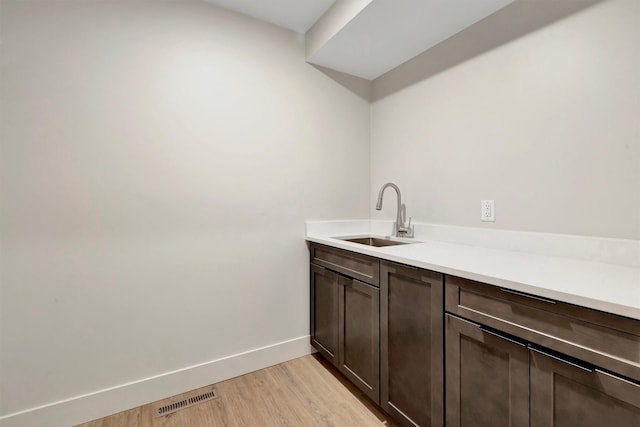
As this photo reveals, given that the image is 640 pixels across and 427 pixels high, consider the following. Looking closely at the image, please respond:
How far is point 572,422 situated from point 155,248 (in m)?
1.90

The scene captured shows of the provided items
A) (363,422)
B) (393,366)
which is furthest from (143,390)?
(393,366)

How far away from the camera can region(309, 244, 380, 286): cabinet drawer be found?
5.01 feet

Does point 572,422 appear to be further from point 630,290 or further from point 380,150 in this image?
point 380,150

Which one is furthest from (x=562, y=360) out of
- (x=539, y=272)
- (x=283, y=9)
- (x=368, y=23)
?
(x=283, y=9)

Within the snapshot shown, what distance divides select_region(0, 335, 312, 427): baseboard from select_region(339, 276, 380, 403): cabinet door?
517 mm

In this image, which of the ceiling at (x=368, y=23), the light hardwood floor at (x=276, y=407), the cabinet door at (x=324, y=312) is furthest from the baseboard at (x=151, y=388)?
the ceiling at (x=368, y=23)

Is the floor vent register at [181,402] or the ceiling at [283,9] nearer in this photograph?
the floor vent register at [181,402]

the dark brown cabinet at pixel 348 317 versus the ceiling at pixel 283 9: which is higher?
the ceiling at pixel 283 9

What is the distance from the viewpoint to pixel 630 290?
83 cm

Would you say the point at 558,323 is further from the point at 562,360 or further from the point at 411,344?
the point at 411,344

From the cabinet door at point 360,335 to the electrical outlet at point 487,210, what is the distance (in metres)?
0.74

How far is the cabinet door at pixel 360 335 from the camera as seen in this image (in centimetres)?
151

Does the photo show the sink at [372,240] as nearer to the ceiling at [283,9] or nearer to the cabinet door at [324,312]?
the cabinet door at [324,312]

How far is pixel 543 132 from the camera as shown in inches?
54.5
